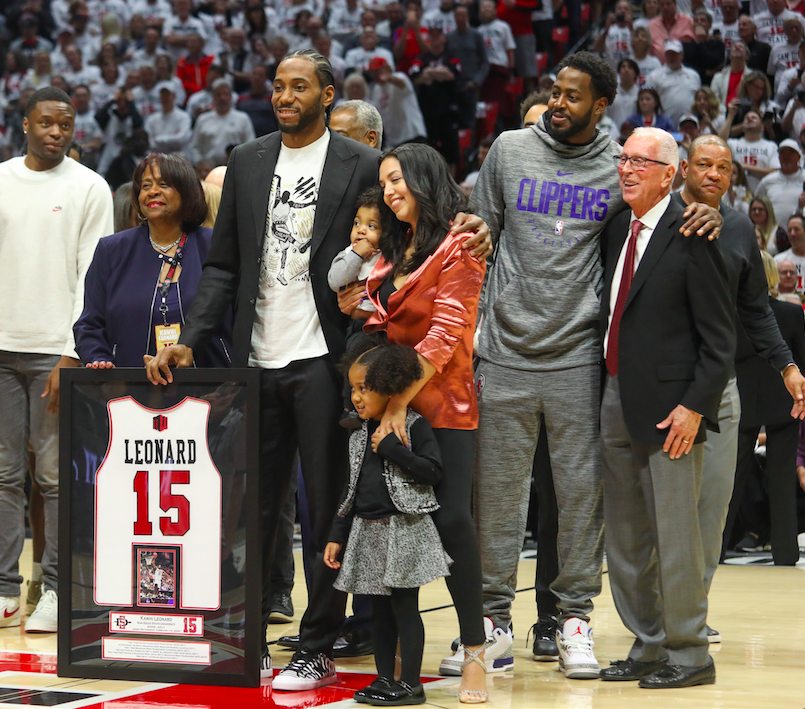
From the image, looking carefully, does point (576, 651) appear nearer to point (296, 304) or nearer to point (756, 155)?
point (296, 304)

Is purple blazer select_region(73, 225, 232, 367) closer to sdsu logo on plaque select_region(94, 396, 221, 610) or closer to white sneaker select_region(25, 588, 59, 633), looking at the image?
sdsu logo on plaque select_region(94, 396, 221, 610)

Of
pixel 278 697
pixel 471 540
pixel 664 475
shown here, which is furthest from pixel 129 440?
pixel 664 475

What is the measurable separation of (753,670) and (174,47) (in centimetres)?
1224

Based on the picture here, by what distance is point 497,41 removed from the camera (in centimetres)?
1252

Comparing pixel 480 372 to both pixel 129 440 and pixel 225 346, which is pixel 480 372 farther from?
pixel 129 440

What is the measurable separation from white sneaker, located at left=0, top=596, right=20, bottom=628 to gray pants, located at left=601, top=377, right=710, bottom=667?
252cm

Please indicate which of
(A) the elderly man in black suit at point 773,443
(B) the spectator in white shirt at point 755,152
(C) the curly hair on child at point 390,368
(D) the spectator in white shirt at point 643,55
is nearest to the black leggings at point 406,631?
(C) the curly hair on child at point 390,368

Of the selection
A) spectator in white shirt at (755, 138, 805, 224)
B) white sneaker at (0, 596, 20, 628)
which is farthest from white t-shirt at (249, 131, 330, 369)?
spectator in white shirt at (755, 138, 805, 224)

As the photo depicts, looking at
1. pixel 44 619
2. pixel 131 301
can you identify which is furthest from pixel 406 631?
pixel 44 619

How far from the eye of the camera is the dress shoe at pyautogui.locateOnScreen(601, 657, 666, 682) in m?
3.66

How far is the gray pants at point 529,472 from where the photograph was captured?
3.80m

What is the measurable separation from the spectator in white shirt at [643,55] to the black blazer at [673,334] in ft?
28.5

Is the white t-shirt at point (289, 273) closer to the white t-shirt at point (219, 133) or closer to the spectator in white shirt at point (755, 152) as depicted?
the spectator in white shirt at point (755, 152)

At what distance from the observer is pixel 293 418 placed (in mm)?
3680
